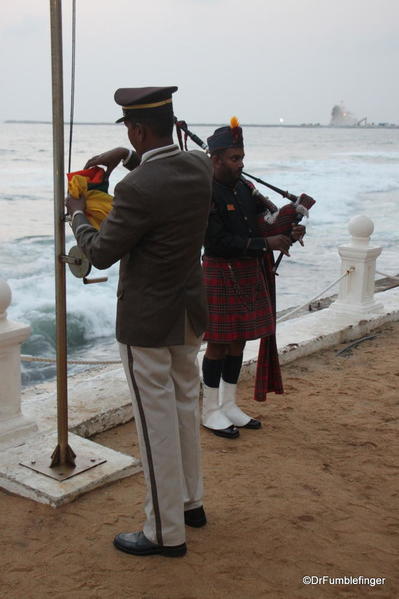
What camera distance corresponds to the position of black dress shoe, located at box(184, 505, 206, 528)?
3.12m

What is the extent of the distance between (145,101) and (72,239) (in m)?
13.9

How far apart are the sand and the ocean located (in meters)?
4.20

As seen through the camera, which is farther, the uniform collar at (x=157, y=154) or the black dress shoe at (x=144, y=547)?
the black dress shoe at (x=144, y=547)

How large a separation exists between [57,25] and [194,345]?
4.63ft

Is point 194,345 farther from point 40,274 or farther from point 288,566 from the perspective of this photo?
point 40,274

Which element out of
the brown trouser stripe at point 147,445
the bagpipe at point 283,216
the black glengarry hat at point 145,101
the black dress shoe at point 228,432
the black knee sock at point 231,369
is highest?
the black glengarry hat at point 145,101

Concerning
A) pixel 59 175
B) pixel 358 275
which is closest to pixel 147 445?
pixel 59 175

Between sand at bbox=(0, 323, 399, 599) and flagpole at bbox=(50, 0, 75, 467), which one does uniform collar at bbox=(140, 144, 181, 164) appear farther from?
sand at bbox=(0, 323, 399, 599)

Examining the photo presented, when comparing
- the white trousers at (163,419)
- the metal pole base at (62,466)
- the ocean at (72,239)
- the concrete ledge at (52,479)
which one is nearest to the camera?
the white trousers at (163,419)

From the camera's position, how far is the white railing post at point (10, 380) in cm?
380

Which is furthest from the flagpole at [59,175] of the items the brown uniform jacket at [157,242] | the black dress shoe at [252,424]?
the black dress shoe at [252,424]

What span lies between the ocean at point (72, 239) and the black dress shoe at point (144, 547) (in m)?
4.91

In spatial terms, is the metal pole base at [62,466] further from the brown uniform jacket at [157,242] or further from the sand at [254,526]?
the brown uniform jacket at [157,242]

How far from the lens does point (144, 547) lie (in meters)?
2.90
